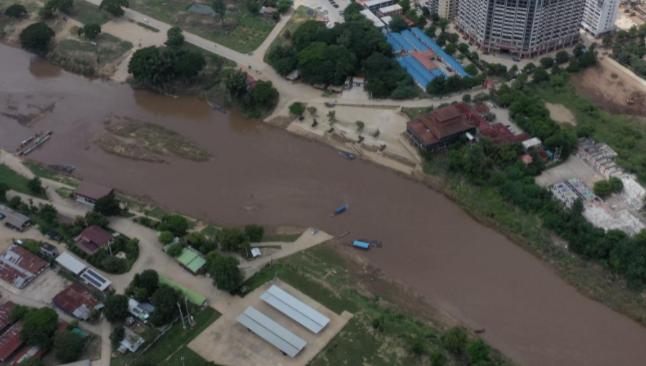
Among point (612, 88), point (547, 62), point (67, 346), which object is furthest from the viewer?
point (547, 62)

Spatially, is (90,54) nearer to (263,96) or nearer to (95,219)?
(263,96)

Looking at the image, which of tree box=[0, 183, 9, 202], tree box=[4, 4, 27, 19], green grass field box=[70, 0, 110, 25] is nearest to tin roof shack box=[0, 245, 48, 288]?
tree box=[0, 183, 9, 202]

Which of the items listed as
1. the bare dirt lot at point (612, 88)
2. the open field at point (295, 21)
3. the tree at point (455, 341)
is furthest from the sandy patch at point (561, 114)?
the open field at point (295, 21)

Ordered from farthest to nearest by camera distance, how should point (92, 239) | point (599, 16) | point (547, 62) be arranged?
point (599, 16) → point (547, 62) → point (92, 239)

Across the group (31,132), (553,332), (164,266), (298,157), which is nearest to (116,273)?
(164,266)

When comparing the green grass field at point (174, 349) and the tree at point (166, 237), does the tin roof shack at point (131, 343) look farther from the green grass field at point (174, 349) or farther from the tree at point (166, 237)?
the tree at point (166, 237)

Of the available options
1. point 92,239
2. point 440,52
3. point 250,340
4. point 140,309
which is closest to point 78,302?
point 140,309
